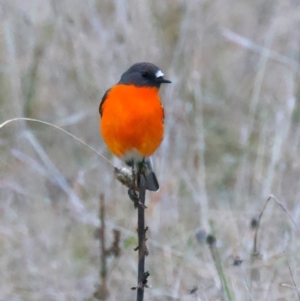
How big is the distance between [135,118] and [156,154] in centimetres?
173

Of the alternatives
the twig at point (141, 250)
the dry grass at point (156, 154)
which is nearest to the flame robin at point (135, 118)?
the twig at point (141, 250)

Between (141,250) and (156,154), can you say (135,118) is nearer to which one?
(141,250)

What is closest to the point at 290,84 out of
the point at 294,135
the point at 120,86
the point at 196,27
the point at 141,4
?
the point at 294,135

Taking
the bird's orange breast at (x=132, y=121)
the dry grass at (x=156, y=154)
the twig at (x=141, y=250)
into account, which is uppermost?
the dry grass at (x=156, y=154)

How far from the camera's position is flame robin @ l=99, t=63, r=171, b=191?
258cm

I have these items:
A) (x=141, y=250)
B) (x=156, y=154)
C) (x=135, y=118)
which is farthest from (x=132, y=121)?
(x=156, y=154)

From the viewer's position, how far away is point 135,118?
8.61ft

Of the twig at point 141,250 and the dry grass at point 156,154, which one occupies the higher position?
the dry grass at point 156,154

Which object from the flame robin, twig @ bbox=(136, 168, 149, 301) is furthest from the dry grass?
twig @ bbox=(136, 168, 149, 301)

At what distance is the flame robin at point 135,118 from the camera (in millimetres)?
2576

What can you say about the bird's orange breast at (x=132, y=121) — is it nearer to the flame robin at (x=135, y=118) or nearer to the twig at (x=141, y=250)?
the flame robin at (x=135, y=118)

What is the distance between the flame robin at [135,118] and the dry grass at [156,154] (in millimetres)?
910

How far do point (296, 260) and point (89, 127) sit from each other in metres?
2.29

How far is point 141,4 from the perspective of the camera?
4.55 meters
